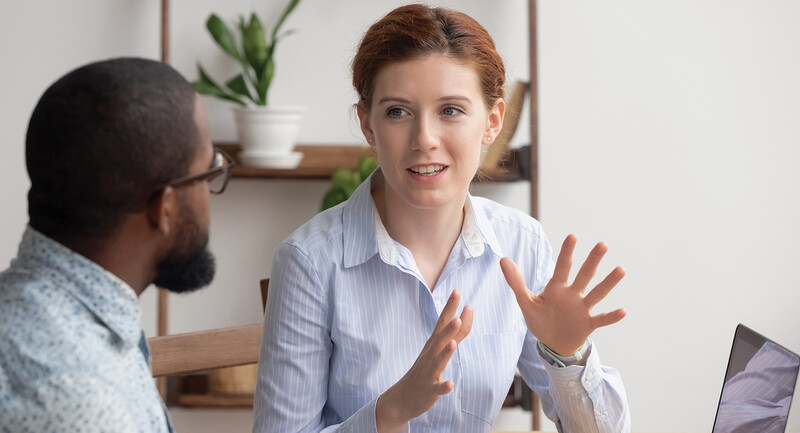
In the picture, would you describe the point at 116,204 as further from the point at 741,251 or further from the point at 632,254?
the point at 741,251

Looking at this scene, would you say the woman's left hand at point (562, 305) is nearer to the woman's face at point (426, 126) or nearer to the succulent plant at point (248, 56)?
the woman's face at point (426, 126)

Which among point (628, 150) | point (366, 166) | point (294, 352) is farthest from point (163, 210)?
point (628, 150)

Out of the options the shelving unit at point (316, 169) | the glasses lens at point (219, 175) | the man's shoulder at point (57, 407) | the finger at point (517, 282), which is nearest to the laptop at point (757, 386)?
the finger at point (517, 282)

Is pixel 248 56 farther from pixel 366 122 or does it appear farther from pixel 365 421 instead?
pixel 365 421

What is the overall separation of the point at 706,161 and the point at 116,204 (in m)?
2.37

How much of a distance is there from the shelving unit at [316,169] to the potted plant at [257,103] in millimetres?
57

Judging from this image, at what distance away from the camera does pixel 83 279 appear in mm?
821

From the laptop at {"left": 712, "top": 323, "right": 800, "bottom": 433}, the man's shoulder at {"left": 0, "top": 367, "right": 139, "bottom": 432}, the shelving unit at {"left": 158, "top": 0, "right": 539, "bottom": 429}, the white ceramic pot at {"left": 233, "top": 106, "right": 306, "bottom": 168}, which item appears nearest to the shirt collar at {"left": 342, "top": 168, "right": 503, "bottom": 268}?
the laptop at {"left": 712, "top": 323, "right": 800, "bottom": 433}

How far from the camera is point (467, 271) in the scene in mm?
1475

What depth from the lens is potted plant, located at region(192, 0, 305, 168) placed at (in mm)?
2545

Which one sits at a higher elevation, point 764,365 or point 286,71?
point 286,71

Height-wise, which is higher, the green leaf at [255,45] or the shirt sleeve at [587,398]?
the green leaf at [255,45]

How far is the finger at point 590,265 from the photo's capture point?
46.4 inches

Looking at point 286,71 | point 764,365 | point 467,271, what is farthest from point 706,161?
point 764,365
